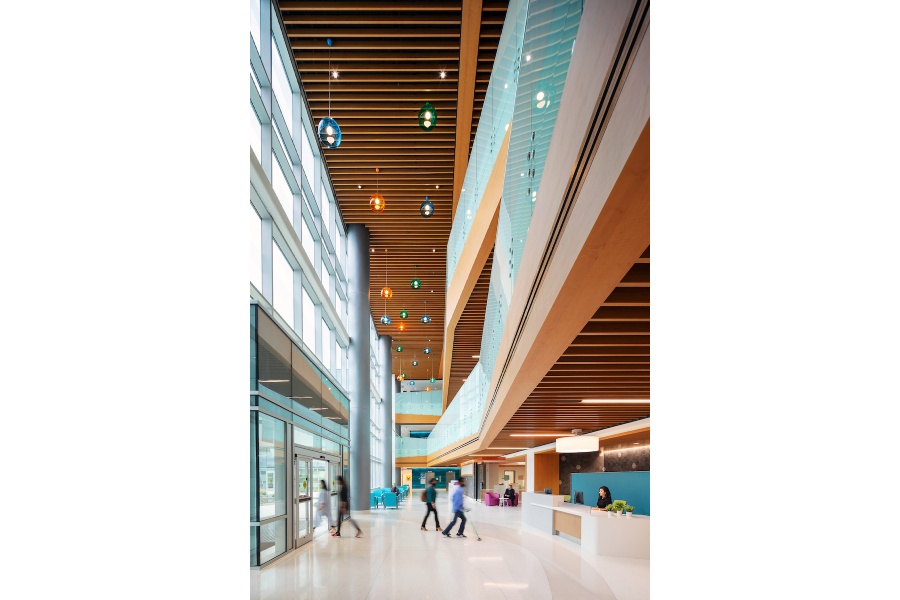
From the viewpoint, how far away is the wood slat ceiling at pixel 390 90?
10859 mm

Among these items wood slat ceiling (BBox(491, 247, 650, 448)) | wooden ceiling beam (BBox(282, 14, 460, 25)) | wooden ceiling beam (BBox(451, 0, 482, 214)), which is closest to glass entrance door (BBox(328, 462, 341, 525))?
wood slat ceiling (BBox(491, 247, 650, 448))

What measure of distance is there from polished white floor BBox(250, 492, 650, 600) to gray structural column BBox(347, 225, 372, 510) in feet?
27.3

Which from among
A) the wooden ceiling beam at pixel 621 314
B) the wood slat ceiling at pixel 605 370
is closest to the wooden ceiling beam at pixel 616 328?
the wood slat ceiling at pixel 605 370

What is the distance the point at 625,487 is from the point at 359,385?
34.3 feet

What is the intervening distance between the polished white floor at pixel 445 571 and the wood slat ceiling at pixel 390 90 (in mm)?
8256

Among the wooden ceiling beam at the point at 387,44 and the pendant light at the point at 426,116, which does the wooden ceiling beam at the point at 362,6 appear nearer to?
the wooden ceiling beam at the point at 387,44

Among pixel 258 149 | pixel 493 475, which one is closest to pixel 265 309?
pixel 258 149

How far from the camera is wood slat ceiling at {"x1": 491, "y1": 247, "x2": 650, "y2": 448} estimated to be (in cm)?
504

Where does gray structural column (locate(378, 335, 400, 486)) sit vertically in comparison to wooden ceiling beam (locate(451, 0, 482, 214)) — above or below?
below

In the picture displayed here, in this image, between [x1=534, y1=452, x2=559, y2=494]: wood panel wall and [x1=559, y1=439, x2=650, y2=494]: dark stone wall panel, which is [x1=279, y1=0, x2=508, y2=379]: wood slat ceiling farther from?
[x1=534, y1=452, x2=559, y2=494]: wood panel wall

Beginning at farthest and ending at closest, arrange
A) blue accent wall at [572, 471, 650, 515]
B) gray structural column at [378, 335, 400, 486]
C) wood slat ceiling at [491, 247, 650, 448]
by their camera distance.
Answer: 1. gray structural column at [378, 335, 400, 486]
2. blue accent wall at [572, 471, 650, 515]
3. wood slat ceiling at [491, 247, 650, 448]

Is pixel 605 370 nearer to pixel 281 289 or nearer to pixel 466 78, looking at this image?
pixel 281 289

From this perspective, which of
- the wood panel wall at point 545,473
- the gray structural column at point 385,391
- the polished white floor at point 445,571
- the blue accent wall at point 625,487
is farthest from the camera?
the gray structural column at point 385,391
